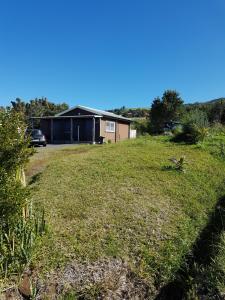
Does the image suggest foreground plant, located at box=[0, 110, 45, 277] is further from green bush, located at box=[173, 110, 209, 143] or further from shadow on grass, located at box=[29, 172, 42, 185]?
→ green bush, located at box=[173, 110, 209, 143]

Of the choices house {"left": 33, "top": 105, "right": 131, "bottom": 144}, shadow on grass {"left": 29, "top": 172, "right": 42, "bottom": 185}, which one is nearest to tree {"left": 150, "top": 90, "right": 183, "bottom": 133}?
house {"left": 33, "top": 105, "right": 131, "bottom": 144}

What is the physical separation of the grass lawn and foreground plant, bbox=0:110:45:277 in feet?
1.03

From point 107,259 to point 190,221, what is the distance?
7.23 ft

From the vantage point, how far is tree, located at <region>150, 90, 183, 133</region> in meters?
39.4

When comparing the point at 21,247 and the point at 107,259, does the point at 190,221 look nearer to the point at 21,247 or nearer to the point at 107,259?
the point at 107,259

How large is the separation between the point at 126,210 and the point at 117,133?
25.1 m

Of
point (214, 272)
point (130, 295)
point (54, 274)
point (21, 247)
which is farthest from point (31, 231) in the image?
point (214, 272)

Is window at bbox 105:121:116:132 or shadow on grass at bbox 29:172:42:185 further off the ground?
window at bbox 105:121:116:132

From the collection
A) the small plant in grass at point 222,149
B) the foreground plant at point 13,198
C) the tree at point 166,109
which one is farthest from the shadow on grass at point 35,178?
the tree at point 166,109

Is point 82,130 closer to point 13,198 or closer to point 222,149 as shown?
point 222,149

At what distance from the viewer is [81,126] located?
97.9 feet

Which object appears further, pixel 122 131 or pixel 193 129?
pixel 122 131

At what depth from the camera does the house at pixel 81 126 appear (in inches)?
1137

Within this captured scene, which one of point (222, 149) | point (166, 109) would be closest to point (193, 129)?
Result: point (222, 149)
